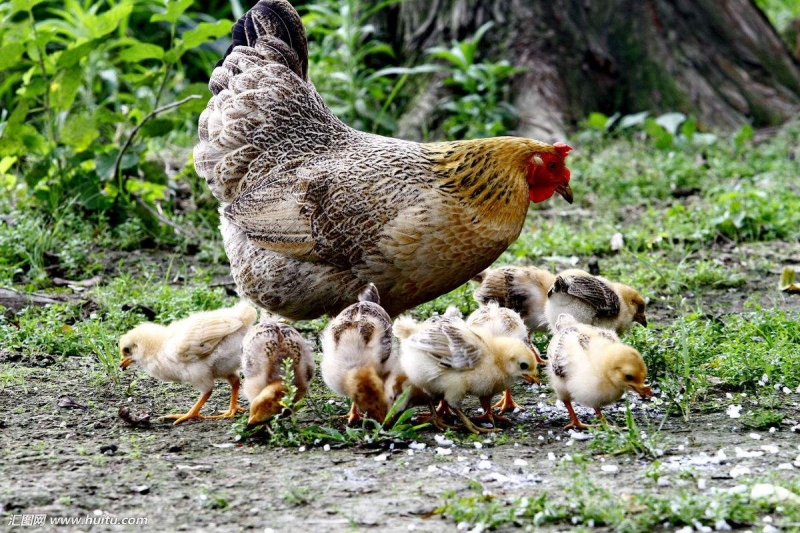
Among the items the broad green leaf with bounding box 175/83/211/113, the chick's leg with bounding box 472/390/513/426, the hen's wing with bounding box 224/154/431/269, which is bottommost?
the chick's leg with bounding box 472/390/513/426

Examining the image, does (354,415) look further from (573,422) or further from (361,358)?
(573,422)

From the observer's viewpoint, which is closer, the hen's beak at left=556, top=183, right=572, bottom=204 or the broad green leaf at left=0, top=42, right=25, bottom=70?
the hen's beak at left=556, top=183, right=572, bottom=204

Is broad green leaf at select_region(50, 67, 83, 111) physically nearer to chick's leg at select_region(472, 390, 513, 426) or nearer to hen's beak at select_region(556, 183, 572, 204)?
hen's beak at select_region(556, 183, 572, 204)

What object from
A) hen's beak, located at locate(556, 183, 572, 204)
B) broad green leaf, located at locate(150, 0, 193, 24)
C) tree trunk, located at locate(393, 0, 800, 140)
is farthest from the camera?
tree trunk, located at locate(393, 0, 800, 140)

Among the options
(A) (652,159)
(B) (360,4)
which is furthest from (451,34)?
(A) (652,159)

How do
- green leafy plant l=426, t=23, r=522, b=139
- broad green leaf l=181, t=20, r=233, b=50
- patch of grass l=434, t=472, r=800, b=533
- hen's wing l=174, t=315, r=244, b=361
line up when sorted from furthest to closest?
green leafy plant l=426, t=23, r=522, b=139
broad green leaf l=181, t=20, r=233, b=50
hen's wing l=174, t=315, r=244, b=361
patch of grass l=434, t=472, r=800, b=533

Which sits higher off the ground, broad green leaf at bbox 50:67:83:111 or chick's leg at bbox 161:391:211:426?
broad green leaf at bbox 50:67:83:111

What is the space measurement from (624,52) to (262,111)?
235 inches

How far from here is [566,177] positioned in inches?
217

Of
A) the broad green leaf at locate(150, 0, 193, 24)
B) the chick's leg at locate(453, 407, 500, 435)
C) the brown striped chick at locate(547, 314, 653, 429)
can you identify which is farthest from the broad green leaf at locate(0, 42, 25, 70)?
the brown striped chick at locate(547, 314, 653, 429)

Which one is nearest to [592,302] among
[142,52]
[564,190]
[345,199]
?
[564,190]

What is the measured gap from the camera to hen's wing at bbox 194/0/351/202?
578 centimetres

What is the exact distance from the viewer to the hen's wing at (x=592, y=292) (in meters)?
5.39

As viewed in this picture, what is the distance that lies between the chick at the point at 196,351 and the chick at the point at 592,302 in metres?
1.79
